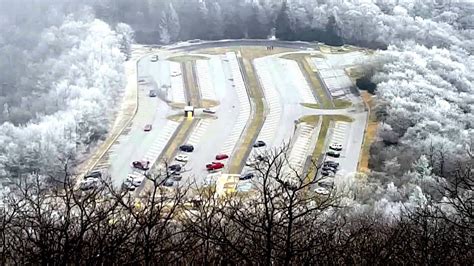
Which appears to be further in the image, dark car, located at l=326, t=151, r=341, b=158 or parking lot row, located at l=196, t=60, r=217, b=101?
parking lot row, located at l=196, t=60, r=217, b=101

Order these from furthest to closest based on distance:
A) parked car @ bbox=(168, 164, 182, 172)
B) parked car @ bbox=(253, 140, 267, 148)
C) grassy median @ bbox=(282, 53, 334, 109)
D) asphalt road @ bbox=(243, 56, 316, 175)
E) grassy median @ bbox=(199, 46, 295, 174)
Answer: grassy median @ bbox=(282, 53, 334, 109) → asphalt road @ bbox=(243, 56, 316, 175) → parked car @ bbox=(253, 140, 267, 148) → grassy median @ bbox=(199, 46, 295, 174) → parked car @ bbox=(168, 164, 182, 172)

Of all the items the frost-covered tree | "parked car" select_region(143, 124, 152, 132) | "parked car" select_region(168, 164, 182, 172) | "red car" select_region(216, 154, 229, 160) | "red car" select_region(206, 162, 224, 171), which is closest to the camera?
"parked car" select_region(168, 164, 182, 172)

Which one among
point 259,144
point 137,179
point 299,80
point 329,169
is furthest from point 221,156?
point 299,80

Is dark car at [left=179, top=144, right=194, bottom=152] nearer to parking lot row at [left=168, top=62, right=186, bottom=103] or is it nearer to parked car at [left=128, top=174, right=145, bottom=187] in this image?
parked car at [left=128, top=174, right=145, bottom=187]

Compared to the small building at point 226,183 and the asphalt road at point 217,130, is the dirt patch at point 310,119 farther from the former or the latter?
the small building at point 226,183

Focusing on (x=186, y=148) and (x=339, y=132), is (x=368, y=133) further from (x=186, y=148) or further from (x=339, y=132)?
→ (x=186, y=148)

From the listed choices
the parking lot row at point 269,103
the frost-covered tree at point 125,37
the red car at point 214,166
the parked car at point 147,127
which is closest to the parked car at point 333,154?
the parking lot row at point 269,103

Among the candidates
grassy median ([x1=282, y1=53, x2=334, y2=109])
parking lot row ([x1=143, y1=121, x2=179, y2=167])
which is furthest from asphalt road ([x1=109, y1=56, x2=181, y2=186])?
grassy median ([x1=282, y1=53, x2=334, y2=109])
